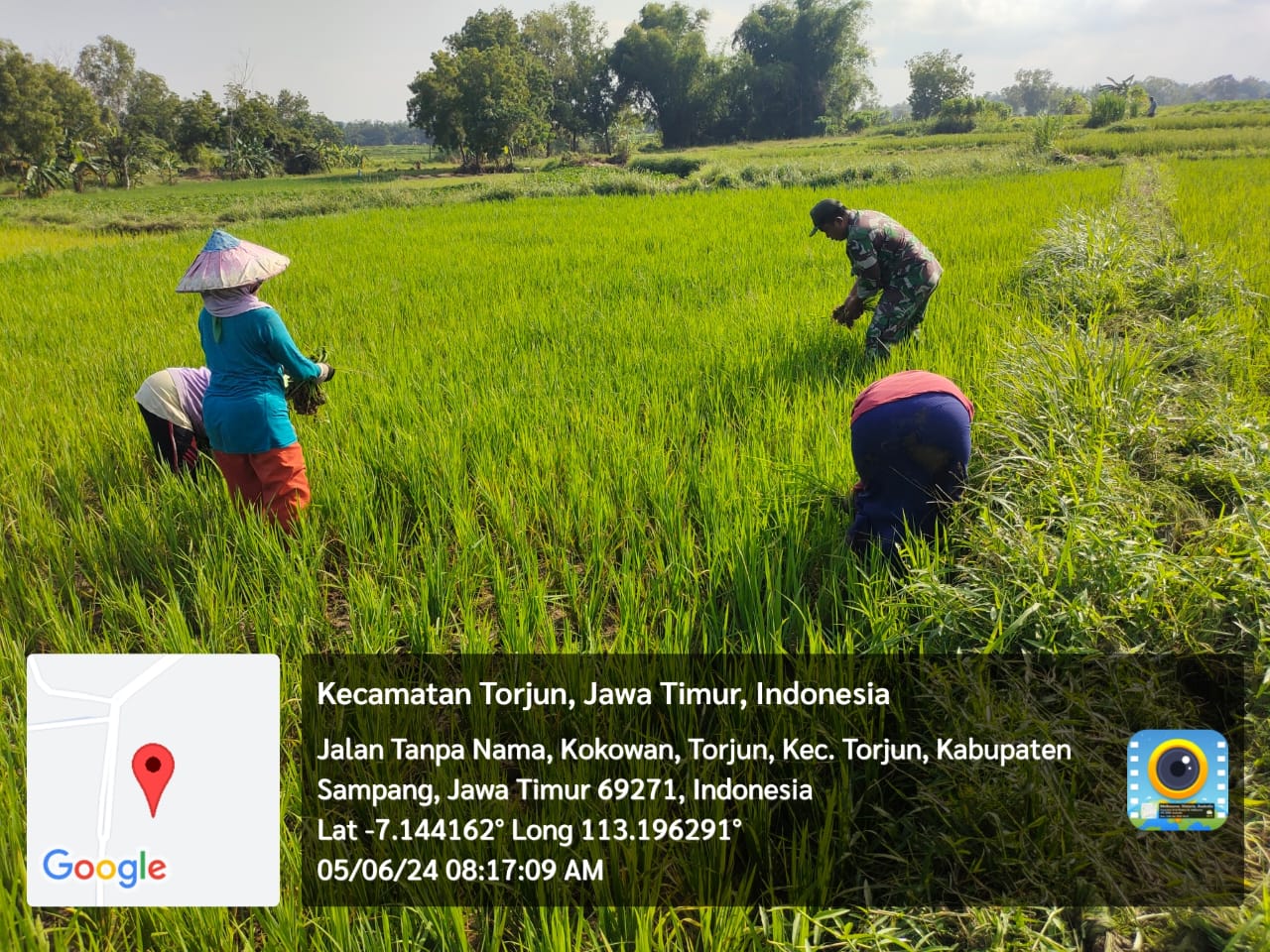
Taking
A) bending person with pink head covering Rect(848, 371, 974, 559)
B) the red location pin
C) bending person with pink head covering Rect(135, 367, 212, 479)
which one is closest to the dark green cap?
bending person with pink head covering Rect(848, 371, 974, 559)

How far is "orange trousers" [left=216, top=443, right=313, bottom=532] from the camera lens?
2.53 m

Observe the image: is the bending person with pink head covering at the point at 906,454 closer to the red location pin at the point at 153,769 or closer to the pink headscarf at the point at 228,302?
the red location pin at the point at 153,769

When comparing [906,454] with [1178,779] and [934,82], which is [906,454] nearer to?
[1178,779]

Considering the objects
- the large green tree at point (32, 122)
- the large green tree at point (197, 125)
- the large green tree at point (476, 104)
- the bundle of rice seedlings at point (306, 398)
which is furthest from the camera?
the large green tree at point (197, 125)

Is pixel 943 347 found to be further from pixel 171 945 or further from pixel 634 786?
pixel 171 945

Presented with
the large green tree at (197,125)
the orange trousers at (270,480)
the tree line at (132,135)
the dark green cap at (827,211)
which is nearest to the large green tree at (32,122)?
the tree line at (132,135)

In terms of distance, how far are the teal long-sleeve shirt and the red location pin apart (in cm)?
130

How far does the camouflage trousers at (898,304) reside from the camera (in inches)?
146

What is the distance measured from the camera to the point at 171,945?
1191mm

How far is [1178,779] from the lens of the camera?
4.53ft

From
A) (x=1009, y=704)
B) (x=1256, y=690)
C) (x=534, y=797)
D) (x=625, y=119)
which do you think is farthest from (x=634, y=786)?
(x=625, y=119)

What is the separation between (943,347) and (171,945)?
3700 mm

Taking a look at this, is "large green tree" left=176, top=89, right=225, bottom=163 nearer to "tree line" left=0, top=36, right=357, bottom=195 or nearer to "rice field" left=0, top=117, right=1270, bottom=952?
"tree line" left=0, top=36, right=357, bottom=195

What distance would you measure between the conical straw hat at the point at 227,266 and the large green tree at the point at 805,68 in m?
48.8
